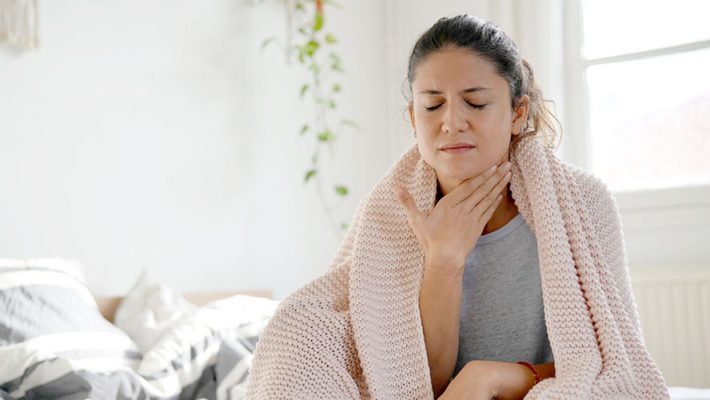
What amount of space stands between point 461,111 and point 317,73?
66.3 inches

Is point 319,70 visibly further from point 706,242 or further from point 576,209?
point 576,209

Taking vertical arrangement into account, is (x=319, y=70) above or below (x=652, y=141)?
above

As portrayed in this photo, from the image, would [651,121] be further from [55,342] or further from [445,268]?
[55,342]

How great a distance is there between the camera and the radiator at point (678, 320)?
2.56 metres

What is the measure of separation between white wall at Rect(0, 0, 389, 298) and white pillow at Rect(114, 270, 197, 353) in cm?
10

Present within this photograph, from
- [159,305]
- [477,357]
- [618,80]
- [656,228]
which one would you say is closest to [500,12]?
[618,80]

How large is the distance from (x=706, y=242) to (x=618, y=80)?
662mm

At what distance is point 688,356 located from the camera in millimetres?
2586

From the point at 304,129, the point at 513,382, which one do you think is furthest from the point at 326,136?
the point at 513,382

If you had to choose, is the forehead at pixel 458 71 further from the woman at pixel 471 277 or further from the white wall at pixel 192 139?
the white wall at pixel 192 139

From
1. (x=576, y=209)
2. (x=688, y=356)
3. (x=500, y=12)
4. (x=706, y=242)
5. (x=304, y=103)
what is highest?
(x=500, y=12)

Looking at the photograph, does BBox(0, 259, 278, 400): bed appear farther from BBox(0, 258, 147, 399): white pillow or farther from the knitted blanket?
the knitted blanket

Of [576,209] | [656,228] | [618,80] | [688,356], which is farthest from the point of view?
[618,80]

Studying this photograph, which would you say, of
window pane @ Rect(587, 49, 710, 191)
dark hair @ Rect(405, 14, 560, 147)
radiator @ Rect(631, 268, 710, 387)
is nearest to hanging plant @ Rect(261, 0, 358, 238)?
window pane @ Rect(587, 49, 710, 191)
